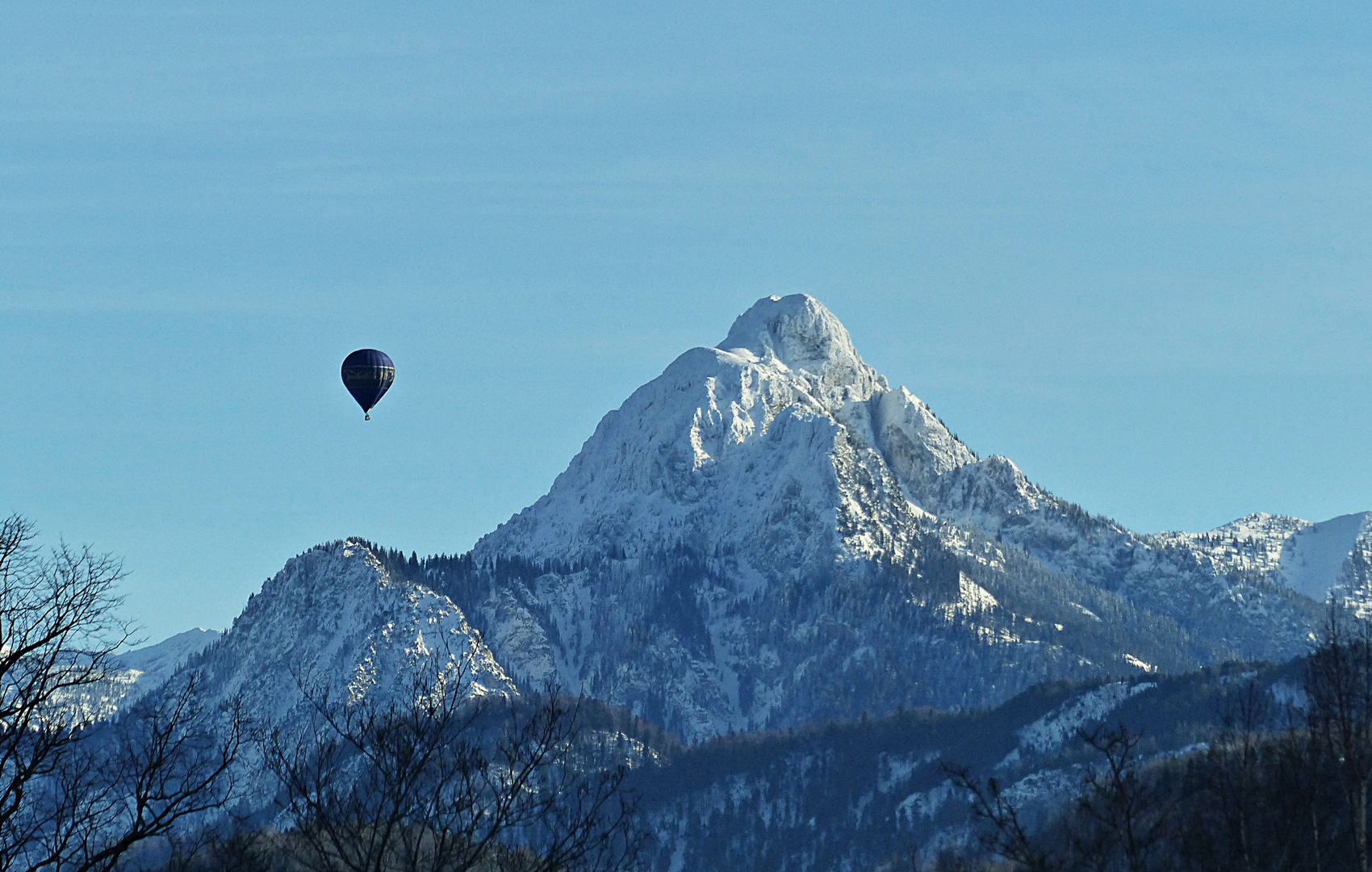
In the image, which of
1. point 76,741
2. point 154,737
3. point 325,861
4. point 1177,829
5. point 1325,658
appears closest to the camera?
point 76,741

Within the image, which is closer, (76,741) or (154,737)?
(76,741)

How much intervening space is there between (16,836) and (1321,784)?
4285 centimetres

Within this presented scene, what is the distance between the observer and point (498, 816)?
186 feet

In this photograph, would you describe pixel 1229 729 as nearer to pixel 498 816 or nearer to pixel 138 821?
pixel 498 816

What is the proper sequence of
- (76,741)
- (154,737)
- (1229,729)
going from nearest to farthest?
(76,741) < (154,737) < (1229,729)

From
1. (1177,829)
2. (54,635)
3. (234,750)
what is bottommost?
(1177,829)

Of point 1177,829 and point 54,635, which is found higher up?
point 54,635

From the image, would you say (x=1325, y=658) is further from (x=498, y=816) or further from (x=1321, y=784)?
(x=498, y=816)

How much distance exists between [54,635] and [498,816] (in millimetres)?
13150

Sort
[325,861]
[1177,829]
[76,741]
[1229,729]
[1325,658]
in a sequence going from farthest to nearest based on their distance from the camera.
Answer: [1229,729] → [1325,658] → [1177,829] → [325,861] → [76,741]

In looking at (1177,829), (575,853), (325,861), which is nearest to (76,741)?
(325,861)

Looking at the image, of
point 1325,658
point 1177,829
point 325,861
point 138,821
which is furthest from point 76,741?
point 1325,658

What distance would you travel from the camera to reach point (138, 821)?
4812 centimetres

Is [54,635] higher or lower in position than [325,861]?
higher
